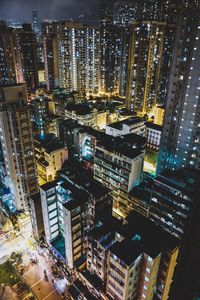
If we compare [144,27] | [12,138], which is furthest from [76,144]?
[144,27]

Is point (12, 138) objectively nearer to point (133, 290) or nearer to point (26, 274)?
point (26, 274)

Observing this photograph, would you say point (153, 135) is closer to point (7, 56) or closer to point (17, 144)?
point (17, 144)

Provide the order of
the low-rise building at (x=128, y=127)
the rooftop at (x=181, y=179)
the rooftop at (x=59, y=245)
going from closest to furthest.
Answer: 1. the rooftop at (x=181, y=179)
2. the rooftop at (x=59, y=245)
3. the low-rise building at (x=128, y=127)

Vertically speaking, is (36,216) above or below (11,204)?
above

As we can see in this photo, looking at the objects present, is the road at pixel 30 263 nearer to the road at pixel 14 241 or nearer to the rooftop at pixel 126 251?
the road at pixel 14 241

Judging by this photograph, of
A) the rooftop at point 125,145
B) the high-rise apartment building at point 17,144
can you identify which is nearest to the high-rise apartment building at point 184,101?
the rooftop at point 125,145

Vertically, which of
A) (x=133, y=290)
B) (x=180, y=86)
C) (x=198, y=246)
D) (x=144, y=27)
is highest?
(x=144, y=27)

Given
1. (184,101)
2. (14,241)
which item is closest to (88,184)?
(14,241)
